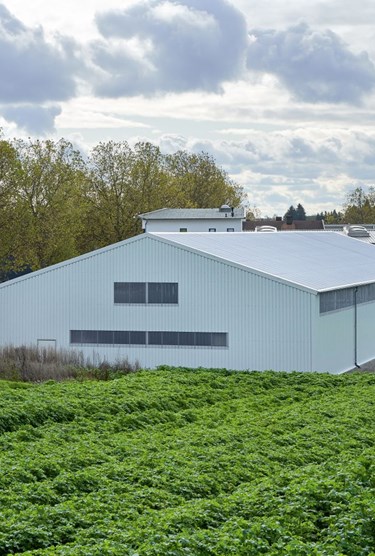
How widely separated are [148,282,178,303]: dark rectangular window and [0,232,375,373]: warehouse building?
0.14 feet

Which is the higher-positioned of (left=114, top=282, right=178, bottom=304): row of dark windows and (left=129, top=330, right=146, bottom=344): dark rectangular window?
(left=114, top=282, right=178, bottom=304): row of dark windows

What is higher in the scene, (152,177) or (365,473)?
(152,177)

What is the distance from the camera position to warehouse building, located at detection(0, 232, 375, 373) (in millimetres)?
43062

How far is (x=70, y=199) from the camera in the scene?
75.4m

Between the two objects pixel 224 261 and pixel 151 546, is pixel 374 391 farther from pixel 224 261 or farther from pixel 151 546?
pixel 151 546

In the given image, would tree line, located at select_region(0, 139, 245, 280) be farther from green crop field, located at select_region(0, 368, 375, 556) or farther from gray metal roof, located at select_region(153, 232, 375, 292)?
green crop field, located at select_region(0, 368, 375, 556)

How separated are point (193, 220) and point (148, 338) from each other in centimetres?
4819

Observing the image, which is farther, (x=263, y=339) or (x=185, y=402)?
(x=263, y=339)

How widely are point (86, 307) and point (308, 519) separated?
30.7m

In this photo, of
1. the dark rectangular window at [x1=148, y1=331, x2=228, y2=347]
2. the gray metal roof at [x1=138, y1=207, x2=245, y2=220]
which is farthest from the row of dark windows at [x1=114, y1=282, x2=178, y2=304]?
the gray metal roof at [x1=138, y1=207, x2=245, y2=220]

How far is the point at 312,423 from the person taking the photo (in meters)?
26.6

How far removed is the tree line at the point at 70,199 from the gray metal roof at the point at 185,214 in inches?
42.6

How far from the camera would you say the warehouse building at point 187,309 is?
4306cm

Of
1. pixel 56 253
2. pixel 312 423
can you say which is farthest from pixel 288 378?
pixel 56 253
